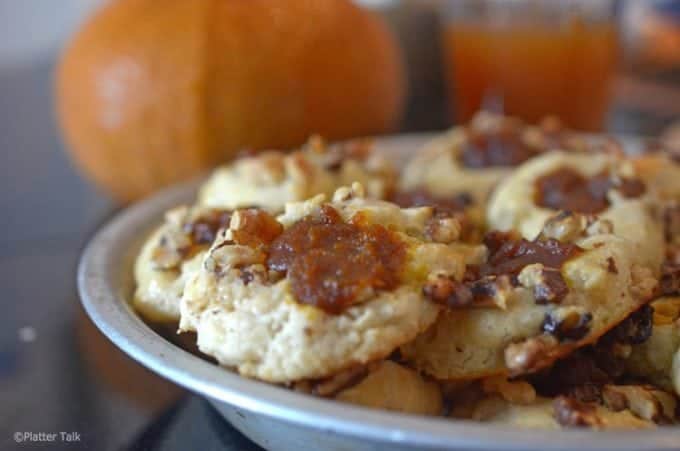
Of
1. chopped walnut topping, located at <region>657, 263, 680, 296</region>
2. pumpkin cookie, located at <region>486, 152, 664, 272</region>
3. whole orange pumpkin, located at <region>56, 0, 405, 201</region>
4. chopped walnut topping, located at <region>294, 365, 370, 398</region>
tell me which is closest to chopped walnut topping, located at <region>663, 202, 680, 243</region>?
pumpkin cookie, located at <region>486, 152, 664, 272</region>

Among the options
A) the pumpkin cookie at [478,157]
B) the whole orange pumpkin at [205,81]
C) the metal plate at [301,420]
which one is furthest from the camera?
the whole orange pumpkin at [205,81]

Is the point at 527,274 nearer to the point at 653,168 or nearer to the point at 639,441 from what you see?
the point at 639,441

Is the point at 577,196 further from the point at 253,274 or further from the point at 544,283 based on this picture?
the point at 253,274

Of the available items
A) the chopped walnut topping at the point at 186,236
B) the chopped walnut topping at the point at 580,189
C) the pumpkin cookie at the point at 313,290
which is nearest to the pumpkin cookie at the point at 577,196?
the chopped walnut topping at the point at 580,189

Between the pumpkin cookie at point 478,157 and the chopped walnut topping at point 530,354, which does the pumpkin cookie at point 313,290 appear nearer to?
the chopped walnut topping at point 530,354

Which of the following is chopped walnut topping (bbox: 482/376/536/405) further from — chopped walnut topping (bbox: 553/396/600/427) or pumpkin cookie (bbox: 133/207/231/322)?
pumpkin cookie (bbox: 133/207/231/322)
